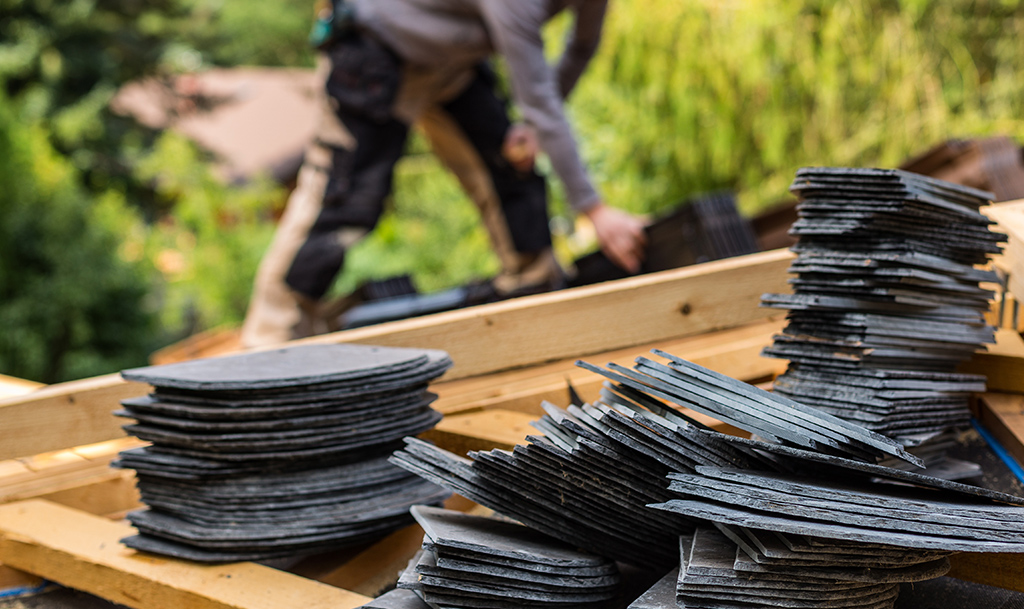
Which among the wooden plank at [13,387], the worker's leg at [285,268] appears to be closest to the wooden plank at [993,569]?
the wooden plank at [13,387]

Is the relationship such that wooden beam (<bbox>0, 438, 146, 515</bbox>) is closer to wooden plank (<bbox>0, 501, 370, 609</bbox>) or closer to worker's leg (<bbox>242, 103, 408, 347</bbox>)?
wooden plank (<bbox>0, 501, 370, 609</bbox>)

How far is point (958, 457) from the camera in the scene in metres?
1.56

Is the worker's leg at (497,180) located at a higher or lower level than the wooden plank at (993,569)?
higher

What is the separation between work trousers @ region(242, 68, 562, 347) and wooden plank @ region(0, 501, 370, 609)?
1933 millimetres

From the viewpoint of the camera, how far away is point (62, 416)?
5.67ft

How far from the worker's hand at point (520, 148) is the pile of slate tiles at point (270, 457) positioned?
8.10 feet

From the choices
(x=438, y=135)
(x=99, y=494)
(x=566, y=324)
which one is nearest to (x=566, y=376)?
(x=566, y=324)

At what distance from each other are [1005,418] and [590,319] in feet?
2.95

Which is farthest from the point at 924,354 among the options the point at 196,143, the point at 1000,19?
the point at 196,143

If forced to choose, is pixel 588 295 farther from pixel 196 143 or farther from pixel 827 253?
pixel 196 143

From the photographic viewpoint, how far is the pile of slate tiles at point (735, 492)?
917mm

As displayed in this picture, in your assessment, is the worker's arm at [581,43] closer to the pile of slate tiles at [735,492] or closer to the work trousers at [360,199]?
the work trousers at [360,199]

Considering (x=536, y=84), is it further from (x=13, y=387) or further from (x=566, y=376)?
(x=13, y=387)

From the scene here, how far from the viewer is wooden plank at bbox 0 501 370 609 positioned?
4.16ft
